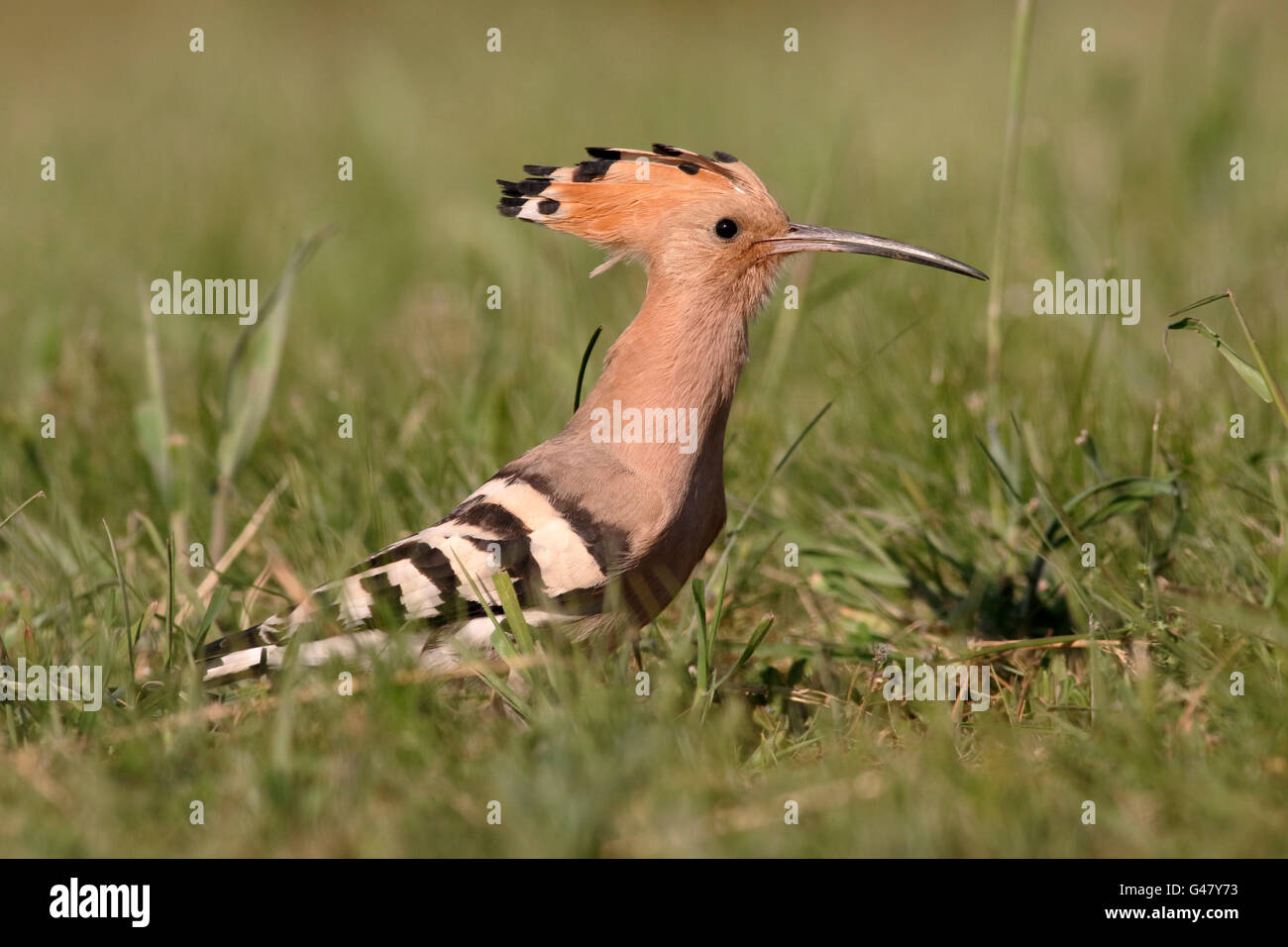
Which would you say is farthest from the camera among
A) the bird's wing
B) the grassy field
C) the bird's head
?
the bird's head

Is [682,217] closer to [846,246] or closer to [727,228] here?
[727,228]

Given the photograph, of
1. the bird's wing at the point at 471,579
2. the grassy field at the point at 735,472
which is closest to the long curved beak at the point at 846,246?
the grassy field at the point at 735,472

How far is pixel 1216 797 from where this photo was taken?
1.73 metres

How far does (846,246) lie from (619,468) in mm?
639

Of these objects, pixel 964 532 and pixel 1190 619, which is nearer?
pixel 1190 619

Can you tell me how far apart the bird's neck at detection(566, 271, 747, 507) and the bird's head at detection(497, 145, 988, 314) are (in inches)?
1.8

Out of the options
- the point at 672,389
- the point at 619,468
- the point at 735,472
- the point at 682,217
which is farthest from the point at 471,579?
the point at 735,472

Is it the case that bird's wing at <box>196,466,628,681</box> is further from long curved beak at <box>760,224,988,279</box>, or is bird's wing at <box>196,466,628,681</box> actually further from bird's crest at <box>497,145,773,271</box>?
long curved beak at <box>760,224,988,279</box>

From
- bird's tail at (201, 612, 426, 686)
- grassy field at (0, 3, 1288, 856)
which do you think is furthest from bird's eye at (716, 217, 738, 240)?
bird's tail at (201, 612, 426, 686)

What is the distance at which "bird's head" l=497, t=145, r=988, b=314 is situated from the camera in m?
2.53

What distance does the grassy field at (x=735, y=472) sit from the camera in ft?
6.08
